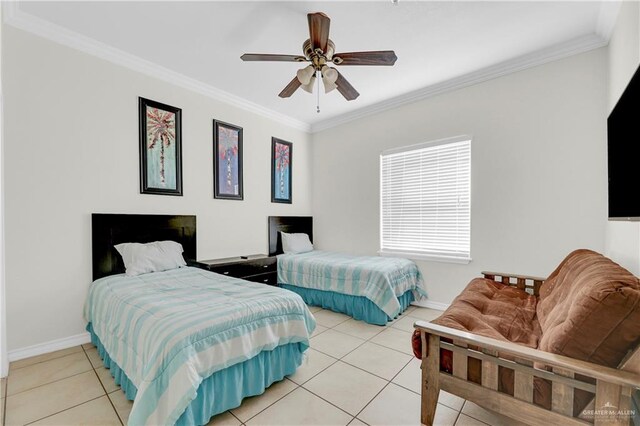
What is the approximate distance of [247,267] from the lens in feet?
11.9

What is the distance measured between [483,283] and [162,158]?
3574mm

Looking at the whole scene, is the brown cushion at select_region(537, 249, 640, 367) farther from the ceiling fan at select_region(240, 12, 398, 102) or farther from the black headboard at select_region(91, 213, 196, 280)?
the black headboard at select_region(91, 213, 196, 280)

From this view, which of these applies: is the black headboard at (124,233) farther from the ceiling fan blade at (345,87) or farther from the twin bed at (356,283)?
the ceiling fan blade at (345,87)

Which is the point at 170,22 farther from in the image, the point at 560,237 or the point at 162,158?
the point at 560,237

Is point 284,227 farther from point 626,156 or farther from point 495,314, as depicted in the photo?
point 626,156

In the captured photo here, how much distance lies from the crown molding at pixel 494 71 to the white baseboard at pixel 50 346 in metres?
4.38

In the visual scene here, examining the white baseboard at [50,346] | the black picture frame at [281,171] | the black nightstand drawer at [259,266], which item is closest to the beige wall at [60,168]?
the white baseboard at [50,346]

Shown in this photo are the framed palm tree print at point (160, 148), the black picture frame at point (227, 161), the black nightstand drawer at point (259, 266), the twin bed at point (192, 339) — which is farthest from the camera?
the black picture frame at point (227, 161)

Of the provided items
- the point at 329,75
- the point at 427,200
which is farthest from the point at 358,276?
the point at 329,75

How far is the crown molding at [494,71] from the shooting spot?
267 cm

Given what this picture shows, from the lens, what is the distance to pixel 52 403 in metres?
1.79

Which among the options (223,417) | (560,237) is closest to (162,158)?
(223,417)

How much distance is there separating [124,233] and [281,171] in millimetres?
2428

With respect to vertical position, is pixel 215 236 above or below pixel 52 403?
above
